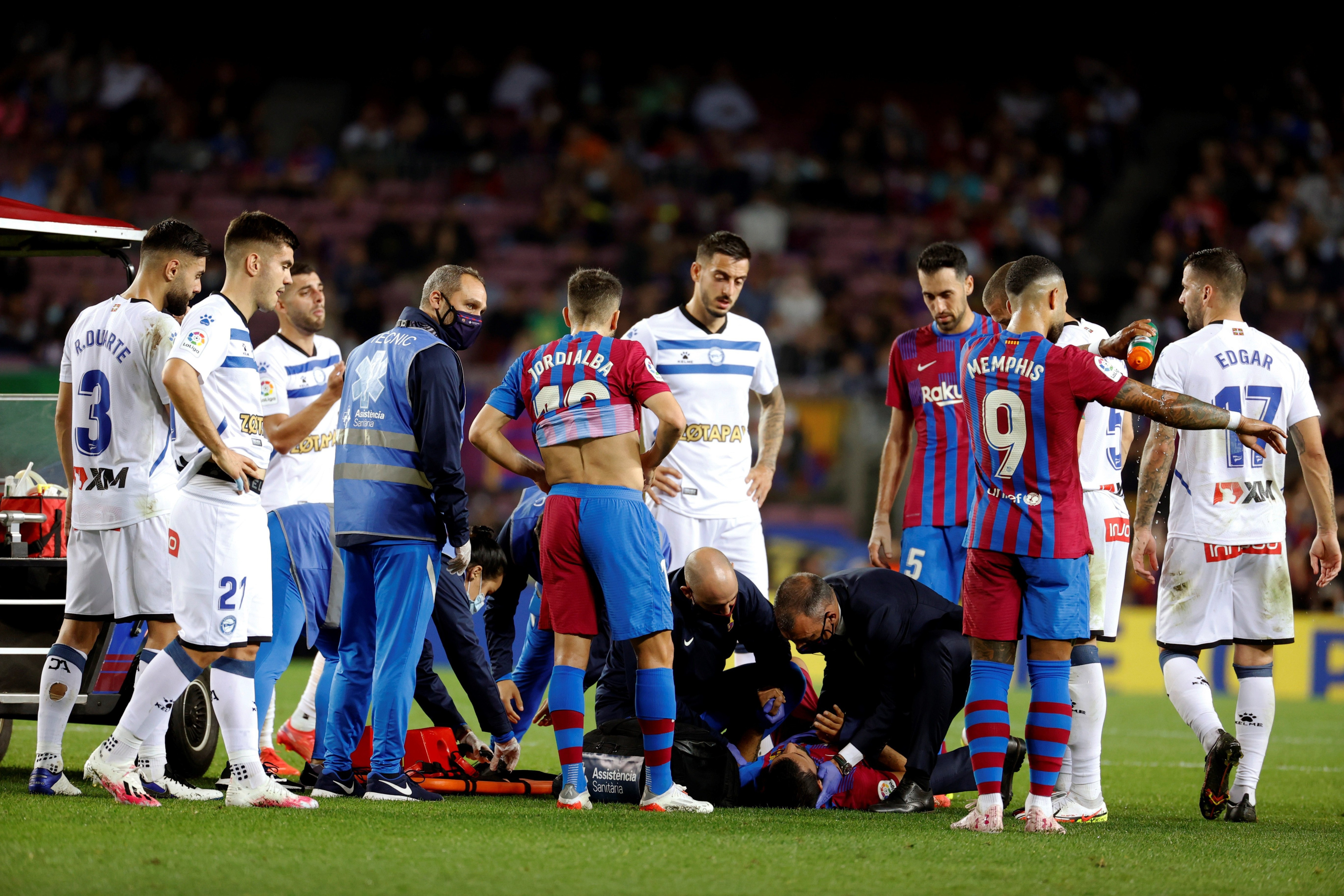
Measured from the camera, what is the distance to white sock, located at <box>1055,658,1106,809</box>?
622cm

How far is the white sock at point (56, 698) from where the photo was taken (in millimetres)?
6035

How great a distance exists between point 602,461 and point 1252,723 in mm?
3338

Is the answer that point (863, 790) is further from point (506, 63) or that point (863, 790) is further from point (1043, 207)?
point (506, 63)

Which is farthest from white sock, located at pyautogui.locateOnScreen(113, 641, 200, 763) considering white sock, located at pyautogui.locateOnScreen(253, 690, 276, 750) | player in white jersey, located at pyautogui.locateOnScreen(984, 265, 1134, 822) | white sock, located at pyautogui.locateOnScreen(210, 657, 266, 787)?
player in white jersey, located at pyautogui.locateOnScreen(984, 265, 1134, 822)

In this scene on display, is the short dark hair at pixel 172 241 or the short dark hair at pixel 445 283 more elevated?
the short dark hair at pixel 172 241

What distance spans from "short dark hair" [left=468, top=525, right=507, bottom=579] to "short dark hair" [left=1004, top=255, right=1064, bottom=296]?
9.38 feet

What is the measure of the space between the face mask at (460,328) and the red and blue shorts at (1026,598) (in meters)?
2.53

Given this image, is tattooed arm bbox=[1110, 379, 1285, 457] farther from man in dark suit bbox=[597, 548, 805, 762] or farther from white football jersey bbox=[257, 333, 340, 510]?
white football jersey bbox=[257, 333, 340, 510]

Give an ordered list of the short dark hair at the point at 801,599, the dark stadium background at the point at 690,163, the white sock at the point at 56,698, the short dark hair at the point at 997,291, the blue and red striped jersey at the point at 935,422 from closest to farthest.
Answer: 1. the white sock at the point at 56,698
2. the short dark hair at the point at 801,599
3. the short dark hair at the point at 997,291
4. the blue and red striped jersey at the point at 935,422
5. the dark stadium background at the point at 690,163

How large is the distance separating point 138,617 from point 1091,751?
13.9 feet

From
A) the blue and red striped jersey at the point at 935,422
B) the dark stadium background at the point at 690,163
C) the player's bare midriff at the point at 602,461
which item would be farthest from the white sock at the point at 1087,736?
the dark stadium background at the point at 690,163

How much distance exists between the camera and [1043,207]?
20.8 meters

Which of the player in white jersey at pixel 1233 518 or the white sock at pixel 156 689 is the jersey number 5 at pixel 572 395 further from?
the player in white jersey at pixel 1233 518

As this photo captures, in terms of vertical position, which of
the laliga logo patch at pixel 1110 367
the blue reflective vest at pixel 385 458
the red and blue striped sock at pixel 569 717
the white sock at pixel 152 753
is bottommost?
the white sock at pixel 152 753
